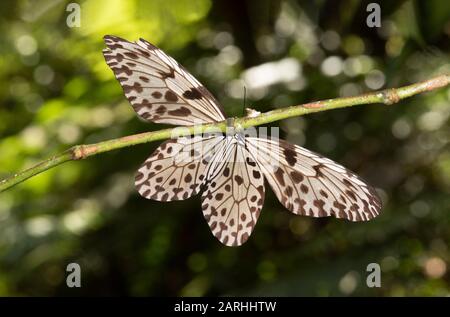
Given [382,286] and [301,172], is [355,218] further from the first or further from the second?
[382,286]

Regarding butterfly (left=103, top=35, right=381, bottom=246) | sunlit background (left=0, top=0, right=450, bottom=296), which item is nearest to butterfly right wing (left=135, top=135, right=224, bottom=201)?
butterfly (left=103, top=35, right=381, bottom=246)

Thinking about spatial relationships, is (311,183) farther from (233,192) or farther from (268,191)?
(268,191)

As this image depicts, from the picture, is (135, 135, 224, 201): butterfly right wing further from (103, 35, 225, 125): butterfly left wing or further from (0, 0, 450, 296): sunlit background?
(0, 0, 450, 296): sunlit background

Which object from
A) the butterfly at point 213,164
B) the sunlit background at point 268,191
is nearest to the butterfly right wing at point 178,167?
the butterfly at point 213,164

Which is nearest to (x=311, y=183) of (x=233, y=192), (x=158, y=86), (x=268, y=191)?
(x=233, y=192)

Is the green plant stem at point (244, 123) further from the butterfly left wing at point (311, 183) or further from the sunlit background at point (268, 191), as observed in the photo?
the sunlit background at point (268, 191)

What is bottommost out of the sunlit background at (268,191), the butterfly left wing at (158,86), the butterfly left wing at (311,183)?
the butterfly left wing at (311,183)
